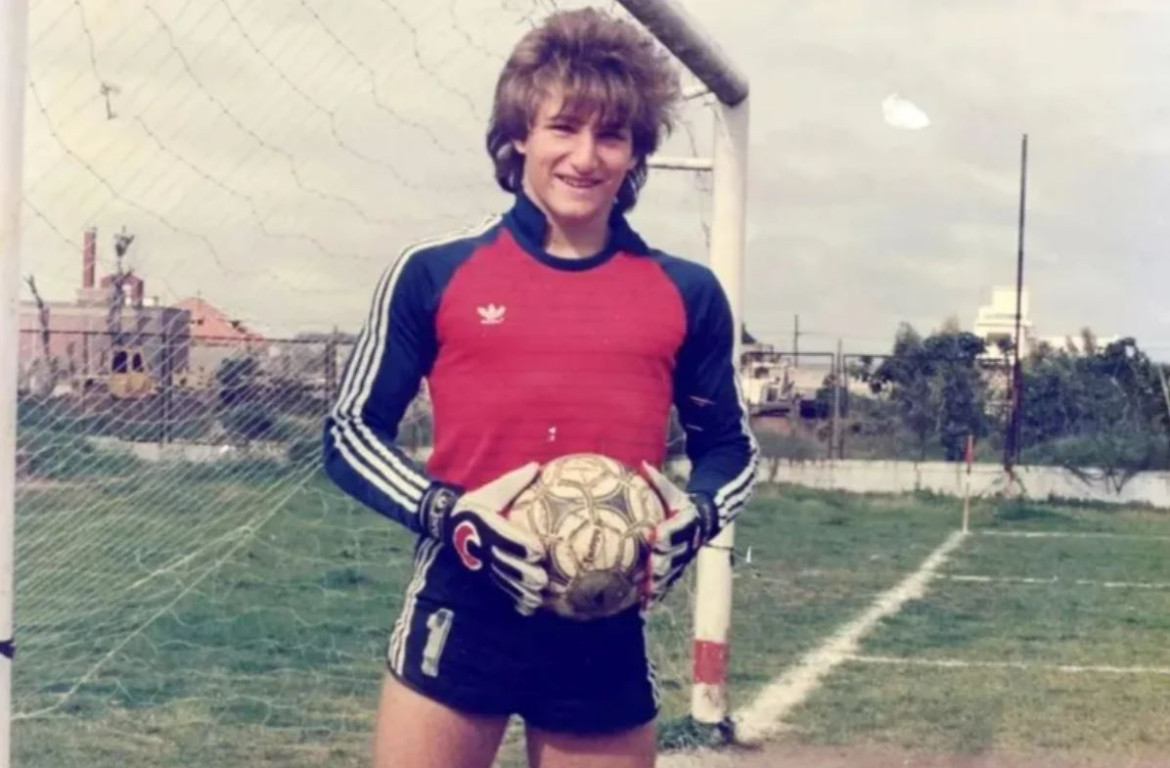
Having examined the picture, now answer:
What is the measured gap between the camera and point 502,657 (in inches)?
110

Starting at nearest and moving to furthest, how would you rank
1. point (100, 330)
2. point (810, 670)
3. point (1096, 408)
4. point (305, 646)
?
point (100, 330) → point (305, 646) → point (810, 670) → point (1096, 408)

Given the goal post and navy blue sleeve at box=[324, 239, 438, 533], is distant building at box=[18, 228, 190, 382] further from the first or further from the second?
navy blue sleeve at box=[324, 239, 438, 533]

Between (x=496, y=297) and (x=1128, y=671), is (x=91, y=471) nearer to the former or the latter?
(x=496, y=297)

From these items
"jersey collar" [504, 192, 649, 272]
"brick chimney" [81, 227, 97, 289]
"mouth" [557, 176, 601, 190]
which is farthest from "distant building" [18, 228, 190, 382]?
"mouth" [557, 176, 601, 190]

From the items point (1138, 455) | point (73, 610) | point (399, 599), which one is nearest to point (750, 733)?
point (73, 610)

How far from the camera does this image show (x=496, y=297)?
111 inches

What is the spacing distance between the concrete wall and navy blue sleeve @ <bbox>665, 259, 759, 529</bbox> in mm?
22310

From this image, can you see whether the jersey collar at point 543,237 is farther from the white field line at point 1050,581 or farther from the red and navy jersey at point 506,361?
the white field line at point 1050,581

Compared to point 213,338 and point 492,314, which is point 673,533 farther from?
point 213,338

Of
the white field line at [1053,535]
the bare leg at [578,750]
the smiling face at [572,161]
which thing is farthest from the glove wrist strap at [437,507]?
the white field line at [1053,535]

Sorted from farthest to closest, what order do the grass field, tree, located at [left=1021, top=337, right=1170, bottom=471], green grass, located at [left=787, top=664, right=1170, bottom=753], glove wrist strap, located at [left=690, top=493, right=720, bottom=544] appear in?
tree, located at [left=1021, top=337, right=1170, bottom=471], green grass, located at [left=787, top=664, right=1170, bottom=753], the grass field, glove wrist strap, located at [left=690, top=493, right=720, bottom=544]

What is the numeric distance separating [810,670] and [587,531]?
19.3ft

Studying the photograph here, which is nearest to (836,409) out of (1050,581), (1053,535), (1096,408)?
(1096,408)

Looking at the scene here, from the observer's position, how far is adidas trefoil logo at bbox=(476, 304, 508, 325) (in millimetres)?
2812
